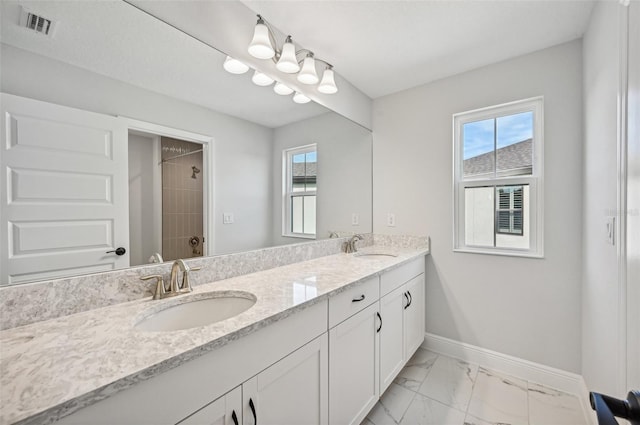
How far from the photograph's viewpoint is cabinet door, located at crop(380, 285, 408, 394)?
1.63 meters

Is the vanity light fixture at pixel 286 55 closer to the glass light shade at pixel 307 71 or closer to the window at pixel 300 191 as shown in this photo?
the glass light shade at pixel 307 71

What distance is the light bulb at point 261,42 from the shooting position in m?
1.41

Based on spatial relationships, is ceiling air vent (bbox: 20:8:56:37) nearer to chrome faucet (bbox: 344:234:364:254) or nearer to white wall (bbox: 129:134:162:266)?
white wall (bbox: 129:134:162:266)

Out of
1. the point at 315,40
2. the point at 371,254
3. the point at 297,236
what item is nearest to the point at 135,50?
the point at 315,40

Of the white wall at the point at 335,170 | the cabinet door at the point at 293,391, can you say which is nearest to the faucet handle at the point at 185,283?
the cabinet door at the point at 293,391

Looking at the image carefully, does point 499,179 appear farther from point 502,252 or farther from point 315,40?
point 315,40

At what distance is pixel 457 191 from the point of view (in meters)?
2.23

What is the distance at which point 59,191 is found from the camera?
896 mm

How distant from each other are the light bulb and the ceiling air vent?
31.6 inches

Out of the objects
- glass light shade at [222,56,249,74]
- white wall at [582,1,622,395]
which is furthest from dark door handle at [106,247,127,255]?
white wall at [582,1,622,395]

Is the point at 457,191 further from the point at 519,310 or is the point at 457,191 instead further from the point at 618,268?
the point at 618,268

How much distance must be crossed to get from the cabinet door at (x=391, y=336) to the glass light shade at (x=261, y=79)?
151 cm

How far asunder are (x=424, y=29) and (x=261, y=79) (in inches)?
42.1

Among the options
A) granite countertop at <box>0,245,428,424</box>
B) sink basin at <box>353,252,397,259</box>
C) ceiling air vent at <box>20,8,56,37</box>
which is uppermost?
ceiling air vent at <box>20,8,56,37</box>
